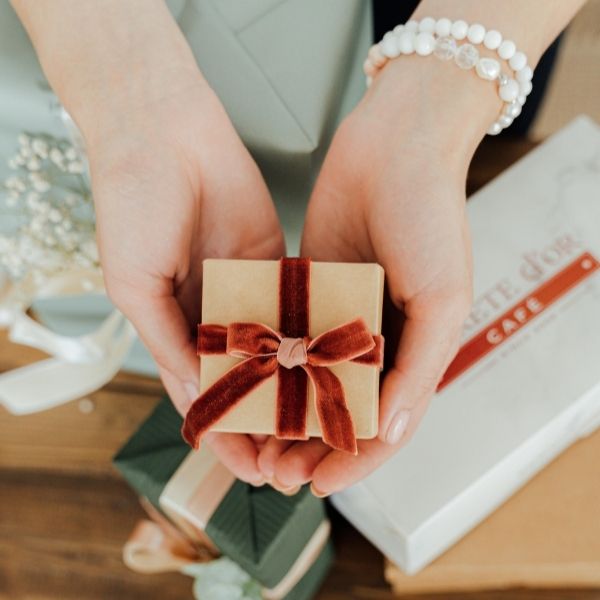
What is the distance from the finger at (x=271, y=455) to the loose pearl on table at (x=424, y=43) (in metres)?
0.39

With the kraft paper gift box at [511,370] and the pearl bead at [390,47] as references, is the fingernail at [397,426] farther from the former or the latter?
the pearl bead at [390,47]

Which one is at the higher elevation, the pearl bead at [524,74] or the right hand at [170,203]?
the pearl bead at [524,74]

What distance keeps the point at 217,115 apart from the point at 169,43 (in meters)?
0.09

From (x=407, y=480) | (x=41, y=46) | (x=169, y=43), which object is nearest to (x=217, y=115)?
(x=169, y=43)

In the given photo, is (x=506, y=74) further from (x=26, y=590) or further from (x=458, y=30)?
(x=26, y=590)

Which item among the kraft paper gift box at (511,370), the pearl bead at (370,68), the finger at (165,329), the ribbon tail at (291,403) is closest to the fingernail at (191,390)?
the finger at (165,329)

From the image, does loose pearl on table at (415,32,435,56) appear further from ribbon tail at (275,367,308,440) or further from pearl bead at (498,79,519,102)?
ribbon tail at (275,367,308,440)

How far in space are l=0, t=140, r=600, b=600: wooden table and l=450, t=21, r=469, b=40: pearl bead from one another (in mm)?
427

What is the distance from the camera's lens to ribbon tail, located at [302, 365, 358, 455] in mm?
550

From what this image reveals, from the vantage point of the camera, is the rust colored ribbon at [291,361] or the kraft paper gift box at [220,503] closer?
the rust colored ribbon at [291,361]

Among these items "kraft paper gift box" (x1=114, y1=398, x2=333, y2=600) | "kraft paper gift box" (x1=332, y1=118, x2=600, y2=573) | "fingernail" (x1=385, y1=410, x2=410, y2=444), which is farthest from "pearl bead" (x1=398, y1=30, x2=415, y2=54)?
"kraft paper gift box" (x1=114, y1=398, x2=333, y2=600)

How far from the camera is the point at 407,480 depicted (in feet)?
2.43

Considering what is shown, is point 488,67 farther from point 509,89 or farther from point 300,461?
point 300,461

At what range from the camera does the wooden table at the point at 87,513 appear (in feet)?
3.19
